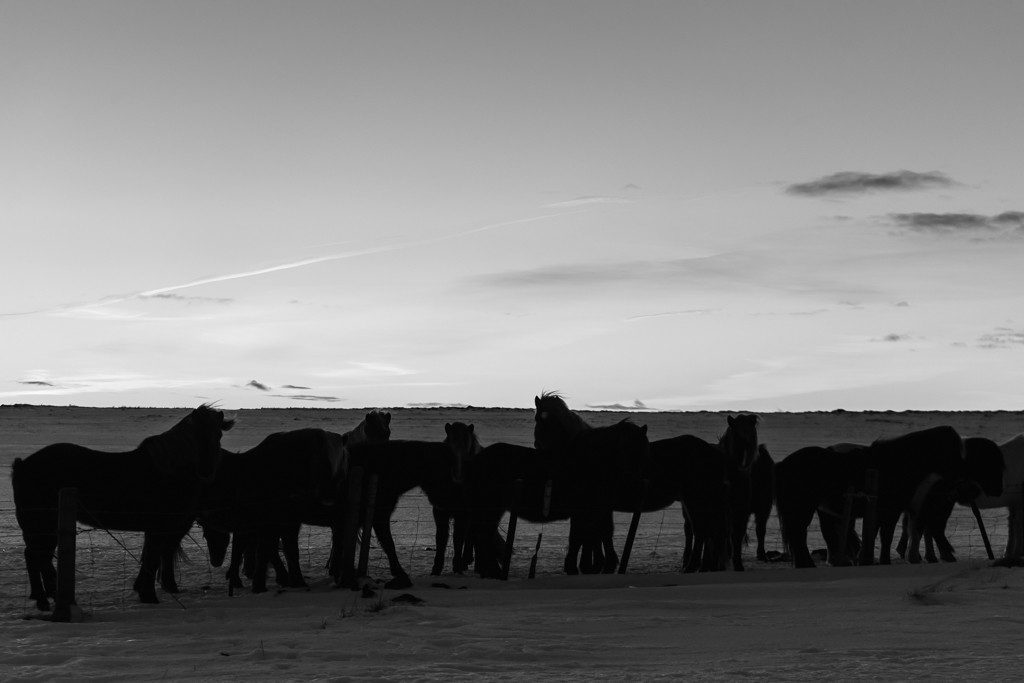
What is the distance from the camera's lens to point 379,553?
48.2 ft

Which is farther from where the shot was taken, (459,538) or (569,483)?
(569,483)

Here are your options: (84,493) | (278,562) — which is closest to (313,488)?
(278,562)

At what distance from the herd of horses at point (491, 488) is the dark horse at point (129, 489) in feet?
0.04

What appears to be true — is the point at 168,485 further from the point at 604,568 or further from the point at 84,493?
the point at 604,568

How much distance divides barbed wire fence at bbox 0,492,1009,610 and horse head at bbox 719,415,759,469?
1.65 meters

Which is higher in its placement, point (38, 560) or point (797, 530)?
point (38, 560)

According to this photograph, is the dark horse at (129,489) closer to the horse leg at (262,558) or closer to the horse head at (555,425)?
the horse leg at (262,558)

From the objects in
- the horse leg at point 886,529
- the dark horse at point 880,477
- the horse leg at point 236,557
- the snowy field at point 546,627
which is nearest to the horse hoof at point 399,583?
the snowy field at point 546,627

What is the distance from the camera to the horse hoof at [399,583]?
36.7ft

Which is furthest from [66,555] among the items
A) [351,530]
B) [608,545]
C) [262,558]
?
[608,545]

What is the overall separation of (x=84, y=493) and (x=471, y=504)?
175 inches

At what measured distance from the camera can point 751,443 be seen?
42.8 feet

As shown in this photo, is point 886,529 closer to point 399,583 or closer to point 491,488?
point 491,488

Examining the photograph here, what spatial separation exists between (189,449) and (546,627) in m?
4.10
